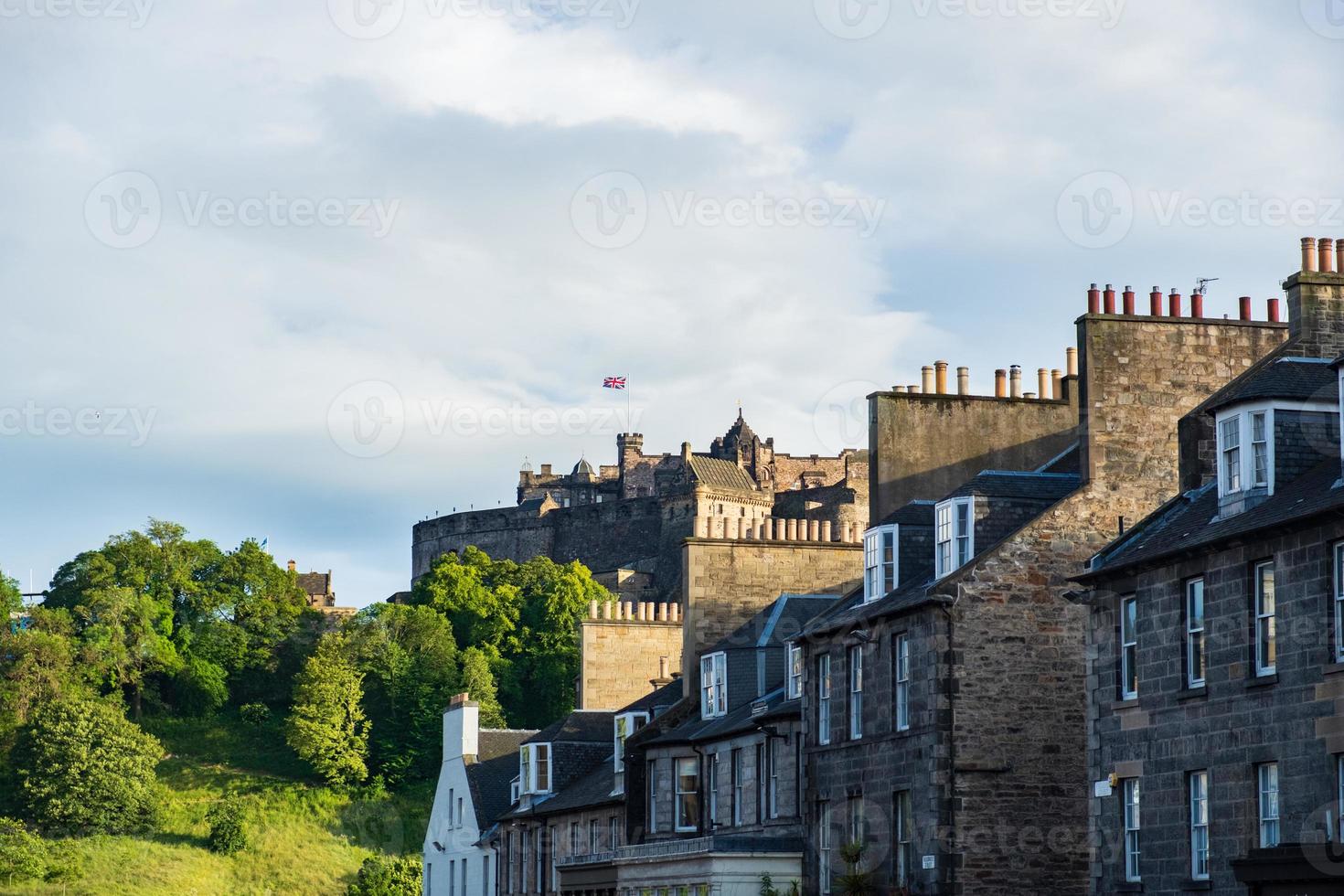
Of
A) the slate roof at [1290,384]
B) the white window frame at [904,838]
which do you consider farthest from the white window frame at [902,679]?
the slate roof at [1290,384]

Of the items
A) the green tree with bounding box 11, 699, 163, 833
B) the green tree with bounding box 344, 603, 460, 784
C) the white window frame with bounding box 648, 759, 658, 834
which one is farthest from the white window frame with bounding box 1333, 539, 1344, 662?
the green tree with bounding box 344, 603, 460, 784

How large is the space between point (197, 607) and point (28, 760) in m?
23.1

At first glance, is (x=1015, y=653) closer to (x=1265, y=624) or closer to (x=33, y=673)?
(x=1265, y=624)

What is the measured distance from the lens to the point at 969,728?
32250mm

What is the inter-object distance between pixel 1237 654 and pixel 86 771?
74546mm

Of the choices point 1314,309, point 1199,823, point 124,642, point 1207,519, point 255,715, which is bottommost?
point 1199,823

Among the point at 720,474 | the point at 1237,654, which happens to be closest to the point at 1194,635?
the point at 1237,654

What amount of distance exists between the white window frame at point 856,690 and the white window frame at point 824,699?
765mm

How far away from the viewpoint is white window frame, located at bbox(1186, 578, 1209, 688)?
2705cm

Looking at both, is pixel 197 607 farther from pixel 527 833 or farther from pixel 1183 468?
pixel 1183 468

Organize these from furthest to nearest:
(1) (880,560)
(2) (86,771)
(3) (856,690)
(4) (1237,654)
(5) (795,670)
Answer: (2) (86,771) → (5) (795,670) → (1) (880,560) → (3) (856,690) → (4) (1237,654)

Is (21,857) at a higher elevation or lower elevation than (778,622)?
lower

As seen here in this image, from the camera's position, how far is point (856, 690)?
35.2 meters

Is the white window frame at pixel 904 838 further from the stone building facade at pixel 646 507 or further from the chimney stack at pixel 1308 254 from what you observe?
the stone building facade at pixel 646 507
